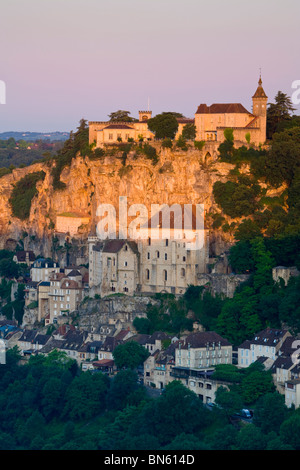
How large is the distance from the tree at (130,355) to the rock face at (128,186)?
37.0ft

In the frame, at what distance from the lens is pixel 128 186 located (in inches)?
3420

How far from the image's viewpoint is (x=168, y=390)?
67000mm

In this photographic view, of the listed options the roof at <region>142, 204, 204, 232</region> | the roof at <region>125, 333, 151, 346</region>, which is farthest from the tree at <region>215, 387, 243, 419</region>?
the roof at <region>142, 204, 204, 232</region>

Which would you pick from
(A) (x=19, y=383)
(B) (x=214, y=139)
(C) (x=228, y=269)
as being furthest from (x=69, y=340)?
(B) (x=214, y=139)

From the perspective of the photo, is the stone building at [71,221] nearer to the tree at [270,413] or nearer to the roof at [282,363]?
the roof at [282,363]

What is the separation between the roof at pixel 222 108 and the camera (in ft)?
286

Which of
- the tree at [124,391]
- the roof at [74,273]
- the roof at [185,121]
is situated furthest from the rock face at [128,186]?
the tree at [124,391]

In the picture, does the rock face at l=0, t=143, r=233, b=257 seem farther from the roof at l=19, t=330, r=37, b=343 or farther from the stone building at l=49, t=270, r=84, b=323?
→ the roof at l=19, t=330, r=37, b=343

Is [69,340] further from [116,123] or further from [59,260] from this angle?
[116,123]

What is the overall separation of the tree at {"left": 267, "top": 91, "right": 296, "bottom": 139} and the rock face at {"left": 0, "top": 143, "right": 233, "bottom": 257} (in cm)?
692

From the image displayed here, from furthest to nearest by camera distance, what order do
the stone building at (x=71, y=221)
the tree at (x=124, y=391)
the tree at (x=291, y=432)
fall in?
the stone building at (x=71, y=221)
the tree at (x=124, y=391)
the tree at (x=291, y=432)

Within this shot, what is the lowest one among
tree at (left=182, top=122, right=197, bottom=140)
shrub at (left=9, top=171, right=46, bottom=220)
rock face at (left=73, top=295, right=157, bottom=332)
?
rock face at (left=73, top=295, right=157, bottom=332)

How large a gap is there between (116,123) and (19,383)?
997 inches

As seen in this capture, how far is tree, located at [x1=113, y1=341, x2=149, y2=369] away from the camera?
239 ft
